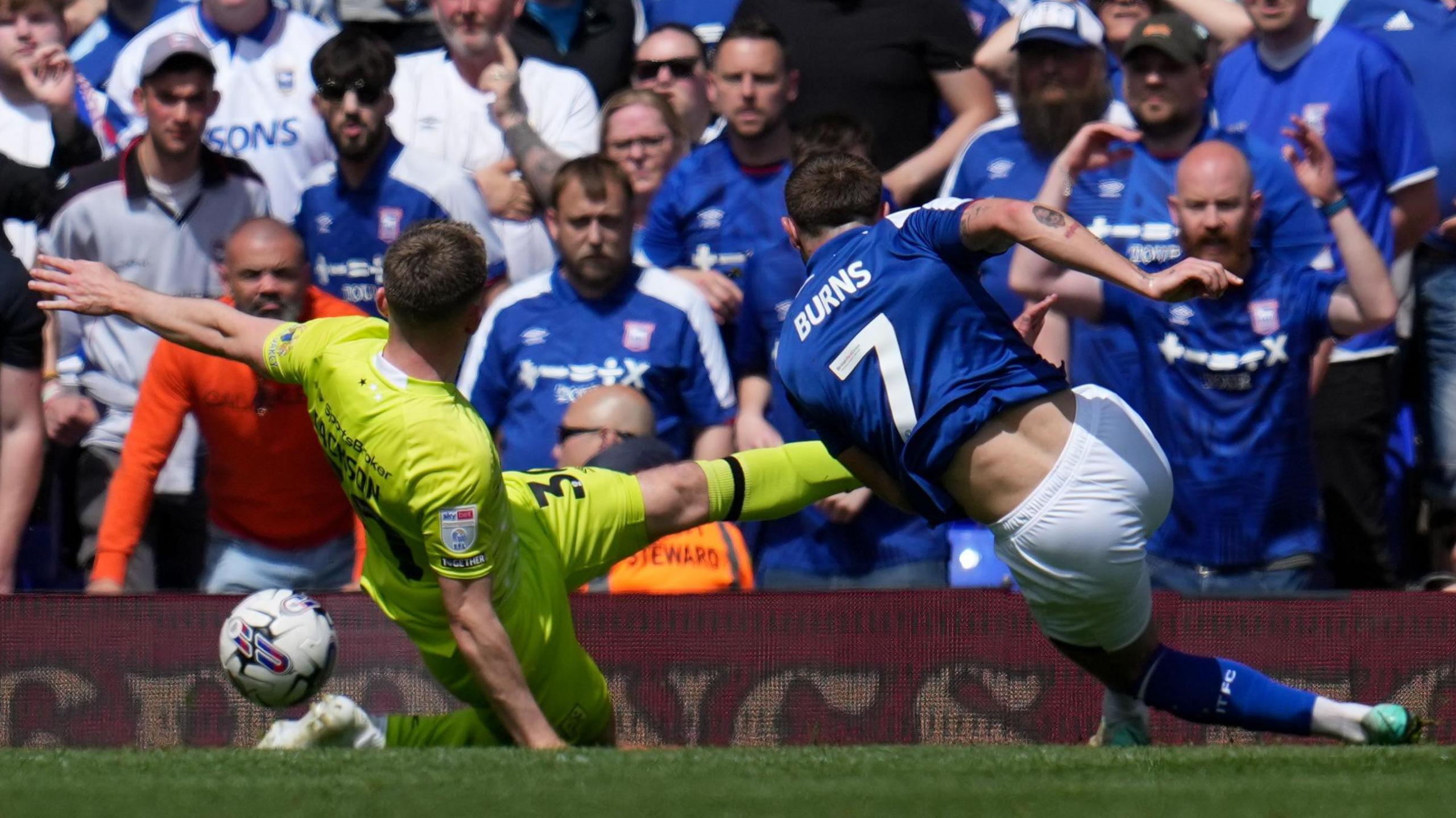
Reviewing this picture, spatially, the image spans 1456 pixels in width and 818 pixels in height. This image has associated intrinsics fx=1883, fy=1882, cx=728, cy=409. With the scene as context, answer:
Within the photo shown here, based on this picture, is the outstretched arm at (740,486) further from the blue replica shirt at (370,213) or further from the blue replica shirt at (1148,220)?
the blue replica shirt at (370,213)

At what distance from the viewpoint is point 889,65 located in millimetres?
7926

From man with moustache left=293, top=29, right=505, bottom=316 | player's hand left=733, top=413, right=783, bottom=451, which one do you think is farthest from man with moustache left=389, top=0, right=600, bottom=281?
player's hand left=733, top=413, right=783, bottom=451

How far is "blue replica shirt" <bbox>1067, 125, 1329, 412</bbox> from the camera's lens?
697 centimetres

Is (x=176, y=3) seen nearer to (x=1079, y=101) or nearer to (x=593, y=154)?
(x=593, y=154)

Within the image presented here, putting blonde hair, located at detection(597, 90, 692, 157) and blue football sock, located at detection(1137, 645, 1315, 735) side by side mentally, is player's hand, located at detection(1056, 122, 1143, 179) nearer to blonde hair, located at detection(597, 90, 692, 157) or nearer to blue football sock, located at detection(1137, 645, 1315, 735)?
blonde hair, located at detection(597, 90, 692, 157)

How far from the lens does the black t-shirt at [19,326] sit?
7355 millimetres

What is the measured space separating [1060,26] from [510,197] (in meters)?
2.44

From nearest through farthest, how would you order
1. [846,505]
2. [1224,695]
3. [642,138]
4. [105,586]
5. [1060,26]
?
[1224,695], [105,586], [846,505], [1060,26], [642,138]

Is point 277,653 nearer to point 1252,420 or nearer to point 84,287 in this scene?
point 84,287

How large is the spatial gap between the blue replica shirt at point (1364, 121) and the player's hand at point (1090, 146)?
615 mm

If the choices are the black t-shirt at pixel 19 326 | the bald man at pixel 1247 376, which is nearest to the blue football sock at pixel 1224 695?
the bald man at pixel 1247 376

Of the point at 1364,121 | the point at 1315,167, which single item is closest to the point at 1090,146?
the point at 1315,167

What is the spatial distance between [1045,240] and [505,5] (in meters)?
4.34

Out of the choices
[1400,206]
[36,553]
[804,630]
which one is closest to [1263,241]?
[1400,206]
